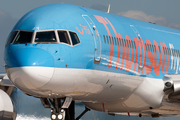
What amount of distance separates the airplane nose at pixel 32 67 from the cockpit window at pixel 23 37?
417 mm

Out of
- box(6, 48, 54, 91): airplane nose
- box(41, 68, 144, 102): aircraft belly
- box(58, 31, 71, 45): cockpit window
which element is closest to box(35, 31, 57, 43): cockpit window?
box(58, 31, 71, 45): cockpit window

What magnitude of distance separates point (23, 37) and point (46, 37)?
→ 2.25 feet

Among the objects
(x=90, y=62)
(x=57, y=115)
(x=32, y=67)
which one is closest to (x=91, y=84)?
(x=90, y=62)

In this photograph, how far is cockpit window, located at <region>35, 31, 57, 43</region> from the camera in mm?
10503

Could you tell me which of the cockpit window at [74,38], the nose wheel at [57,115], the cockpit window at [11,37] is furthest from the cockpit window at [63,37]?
the nose wheel at [57,115]

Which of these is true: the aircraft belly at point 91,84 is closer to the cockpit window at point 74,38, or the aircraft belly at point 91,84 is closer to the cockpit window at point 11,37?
the cockpit window at point 74,38

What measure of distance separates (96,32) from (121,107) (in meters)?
3.84

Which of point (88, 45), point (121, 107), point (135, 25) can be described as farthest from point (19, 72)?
point (135, 25)

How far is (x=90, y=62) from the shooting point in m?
11.4

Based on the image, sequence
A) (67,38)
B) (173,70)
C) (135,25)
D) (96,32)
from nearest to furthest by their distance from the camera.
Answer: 1. (67,38)
2. (96,32)
3. (135,25)
4. (173,70)

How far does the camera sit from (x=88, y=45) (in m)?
11.4

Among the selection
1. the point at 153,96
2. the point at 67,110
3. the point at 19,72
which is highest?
the point at 19,72

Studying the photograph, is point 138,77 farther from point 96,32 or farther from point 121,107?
point 96,32

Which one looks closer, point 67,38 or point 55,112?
point 67,38
